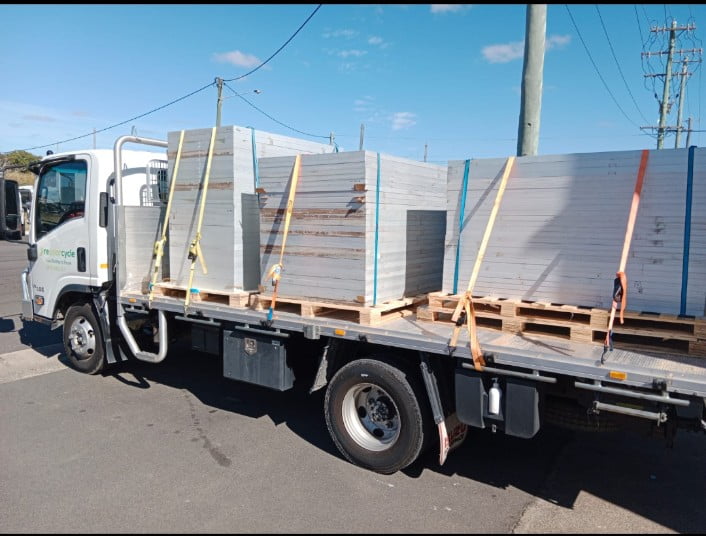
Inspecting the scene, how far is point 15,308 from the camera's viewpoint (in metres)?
11.8

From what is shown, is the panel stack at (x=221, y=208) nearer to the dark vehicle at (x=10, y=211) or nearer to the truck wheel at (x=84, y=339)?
the truck wheel at (x=84, y=339)

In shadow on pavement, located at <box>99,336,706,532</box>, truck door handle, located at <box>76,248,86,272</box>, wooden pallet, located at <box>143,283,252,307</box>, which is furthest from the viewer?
truck door handle, located at <box>76,248,86,272</box>

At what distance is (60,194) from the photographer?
7055 mm

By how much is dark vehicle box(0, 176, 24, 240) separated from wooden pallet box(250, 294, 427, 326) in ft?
10.1

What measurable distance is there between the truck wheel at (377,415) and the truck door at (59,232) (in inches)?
150

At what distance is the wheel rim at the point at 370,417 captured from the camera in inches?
181

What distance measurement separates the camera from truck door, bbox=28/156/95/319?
675 centimetres

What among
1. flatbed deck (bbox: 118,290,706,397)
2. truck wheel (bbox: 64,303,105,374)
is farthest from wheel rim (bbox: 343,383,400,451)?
truck wheel (bbox: 64,303,105,374)

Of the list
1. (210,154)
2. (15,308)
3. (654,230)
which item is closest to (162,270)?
(210,154)

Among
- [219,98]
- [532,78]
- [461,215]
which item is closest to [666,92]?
[219,98]

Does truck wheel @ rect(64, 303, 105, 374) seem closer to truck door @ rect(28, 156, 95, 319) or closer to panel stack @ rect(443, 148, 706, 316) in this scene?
truck door @ rect(28, 156, 95, 319)

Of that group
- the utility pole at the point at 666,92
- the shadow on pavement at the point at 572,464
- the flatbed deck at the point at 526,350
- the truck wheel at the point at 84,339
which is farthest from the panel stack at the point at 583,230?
the utility pole at the point at 666,92

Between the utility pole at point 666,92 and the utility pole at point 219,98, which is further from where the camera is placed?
the utility pole at point 666,92

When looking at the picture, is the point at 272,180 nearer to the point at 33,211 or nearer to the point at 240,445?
the point at 240,445
